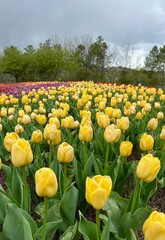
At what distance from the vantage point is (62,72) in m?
34.1

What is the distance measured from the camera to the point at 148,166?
147 centimetres

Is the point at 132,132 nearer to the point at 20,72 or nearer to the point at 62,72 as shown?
the point at 62,72

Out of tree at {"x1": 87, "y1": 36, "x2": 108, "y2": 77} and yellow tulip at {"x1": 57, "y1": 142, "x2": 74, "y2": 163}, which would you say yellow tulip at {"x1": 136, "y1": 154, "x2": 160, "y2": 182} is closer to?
yellow tulip at {"x1": 57, "y1": 142, "x2": 74, "y2": 163}

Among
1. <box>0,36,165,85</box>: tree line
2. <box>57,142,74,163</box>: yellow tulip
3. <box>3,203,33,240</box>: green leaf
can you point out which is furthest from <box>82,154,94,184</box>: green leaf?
<box>0,36,165,85</box>: tree line

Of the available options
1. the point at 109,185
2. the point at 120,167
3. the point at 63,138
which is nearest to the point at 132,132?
the point at 63,138

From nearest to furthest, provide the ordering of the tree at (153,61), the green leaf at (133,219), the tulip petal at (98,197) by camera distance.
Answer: the tulip petal at (98,197) < the green leaf at (133,219) < the tree at (153,61)

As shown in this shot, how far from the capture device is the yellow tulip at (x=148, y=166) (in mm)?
1462

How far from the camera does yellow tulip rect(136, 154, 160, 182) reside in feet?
4.80

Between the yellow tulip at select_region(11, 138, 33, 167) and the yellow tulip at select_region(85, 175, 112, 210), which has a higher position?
the yellow tulip at select_region(11, 138, 33, 167)

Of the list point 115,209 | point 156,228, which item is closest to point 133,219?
point 115,209

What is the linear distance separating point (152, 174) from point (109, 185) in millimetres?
350

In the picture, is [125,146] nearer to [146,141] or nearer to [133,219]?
[146,141]

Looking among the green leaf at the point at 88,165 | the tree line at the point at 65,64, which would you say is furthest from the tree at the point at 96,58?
the green leaf at the point at 88,165

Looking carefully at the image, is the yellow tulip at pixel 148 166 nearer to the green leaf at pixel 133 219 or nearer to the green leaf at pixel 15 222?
the green leaf at pixel 133 219
